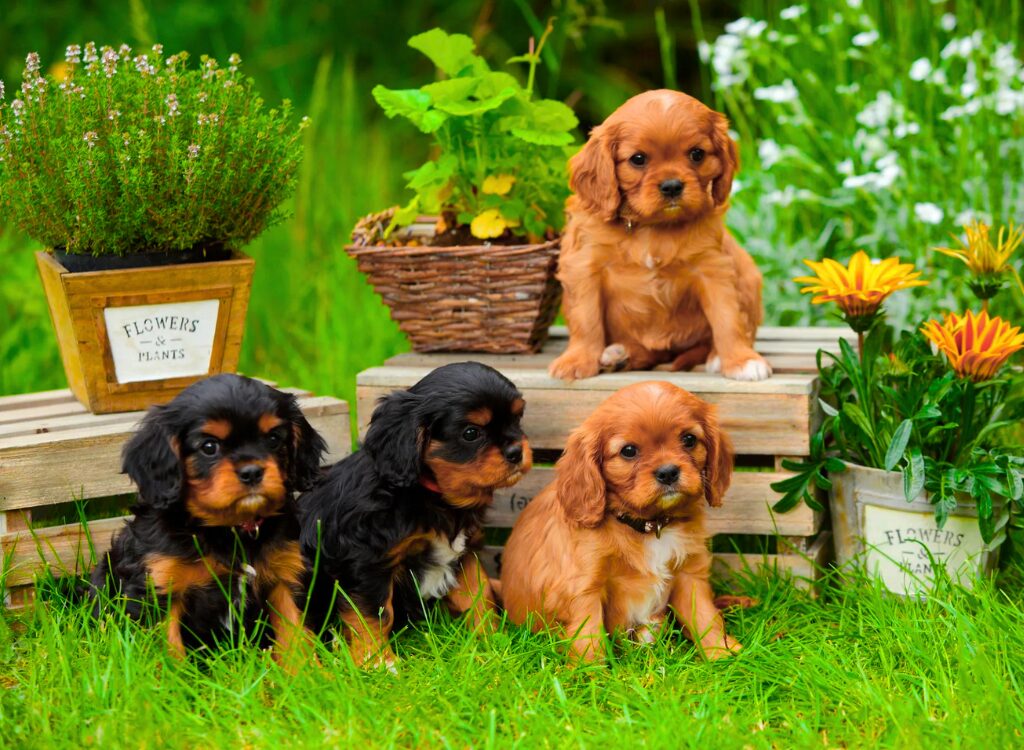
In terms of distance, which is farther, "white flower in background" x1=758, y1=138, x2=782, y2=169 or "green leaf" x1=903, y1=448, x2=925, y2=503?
"white flower in background" x1=758, y1=138, x2=782, y2=169

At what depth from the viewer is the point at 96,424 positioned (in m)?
4.06

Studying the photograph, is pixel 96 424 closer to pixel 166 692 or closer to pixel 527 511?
pixel 166 692

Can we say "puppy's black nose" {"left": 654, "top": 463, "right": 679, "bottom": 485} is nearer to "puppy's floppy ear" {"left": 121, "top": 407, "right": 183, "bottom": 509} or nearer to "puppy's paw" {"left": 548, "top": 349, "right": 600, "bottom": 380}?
"puppy's paw" {"left": 548, "top": 349, "right": 600, "bottom": 380}

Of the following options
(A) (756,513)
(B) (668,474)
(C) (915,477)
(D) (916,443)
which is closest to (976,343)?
(D) (916,443)

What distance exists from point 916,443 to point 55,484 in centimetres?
281

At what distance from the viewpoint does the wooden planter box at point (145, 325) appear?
399 cm

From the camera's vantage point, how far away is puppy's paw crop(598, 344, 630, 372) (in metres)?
4.27

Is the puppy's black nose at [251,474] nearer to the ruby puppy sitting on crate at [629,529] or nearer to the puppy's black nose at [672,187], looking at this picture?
the ruby puppy sitting on crate at [629,529]

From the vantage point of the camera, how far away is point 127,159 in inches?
151

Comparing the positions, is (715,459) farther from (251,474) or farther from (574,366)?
(251,474)

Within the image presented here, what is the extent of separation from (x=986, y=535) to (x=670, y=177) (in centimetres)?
149

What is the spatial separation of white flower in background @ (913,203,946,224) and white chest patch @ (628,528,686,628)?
259 cm

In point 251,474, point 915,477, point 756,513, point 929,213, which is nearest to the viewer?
point 251,474

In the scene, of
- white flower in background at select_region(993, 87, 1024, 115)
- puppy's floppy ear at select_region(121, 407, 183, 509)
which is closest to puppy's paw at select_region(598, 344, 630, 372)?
puppy's floppy ear at select_region(121, 407, 183, 509)
